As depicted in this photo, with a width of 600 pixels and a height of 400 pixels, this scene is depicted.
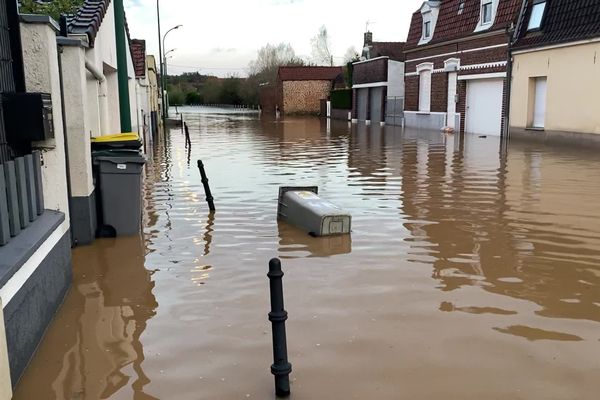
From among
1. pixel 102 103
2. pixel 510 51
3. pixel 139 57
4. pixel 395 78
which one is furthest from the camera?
pixel 395 78

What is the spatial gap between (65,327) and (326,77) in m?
62.4

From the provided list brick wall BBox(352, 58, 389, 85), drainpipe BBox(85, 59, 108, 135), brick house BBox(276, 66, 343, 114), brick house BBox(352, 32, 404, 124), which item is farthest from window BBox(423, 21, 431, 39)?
brick house BBox(276, 66, 343, 114)

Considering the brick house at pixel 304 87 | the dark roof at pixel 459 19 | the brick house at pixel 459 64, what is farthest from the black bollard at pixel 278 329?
the brick house at pixel 304 87

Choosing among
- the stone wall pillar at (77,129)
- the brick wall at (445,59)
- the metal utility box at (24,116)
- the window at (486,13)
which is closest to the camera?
the metal utility box at (24,116)

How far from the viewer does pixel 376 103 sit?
41.9 meters

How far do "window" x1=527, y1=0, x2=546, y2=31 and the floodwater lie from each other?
1440cm

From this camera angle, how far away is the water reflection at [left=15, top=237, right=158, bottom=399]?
13.5 feet

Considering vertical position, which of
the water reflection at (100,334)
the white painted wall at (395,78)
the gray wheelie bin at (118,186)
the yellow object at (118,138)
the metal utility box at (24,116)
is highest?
the white painted wall at (395,78)

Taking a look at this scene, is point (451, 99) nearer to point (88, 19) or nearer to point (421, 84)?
point (421, 84)

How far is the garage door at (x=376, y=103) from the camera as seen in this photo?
40778 millimetres

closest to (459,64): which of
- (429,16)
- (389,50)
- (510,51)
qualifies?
(510,51)

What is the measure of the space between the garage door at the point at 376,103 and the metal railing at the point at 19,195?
36269mm

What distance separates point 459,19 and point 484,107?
5052mm

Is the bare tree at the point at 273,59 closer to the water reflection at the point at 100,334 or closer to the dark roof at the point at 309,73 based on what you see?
the dark roof at the point at 309,73
